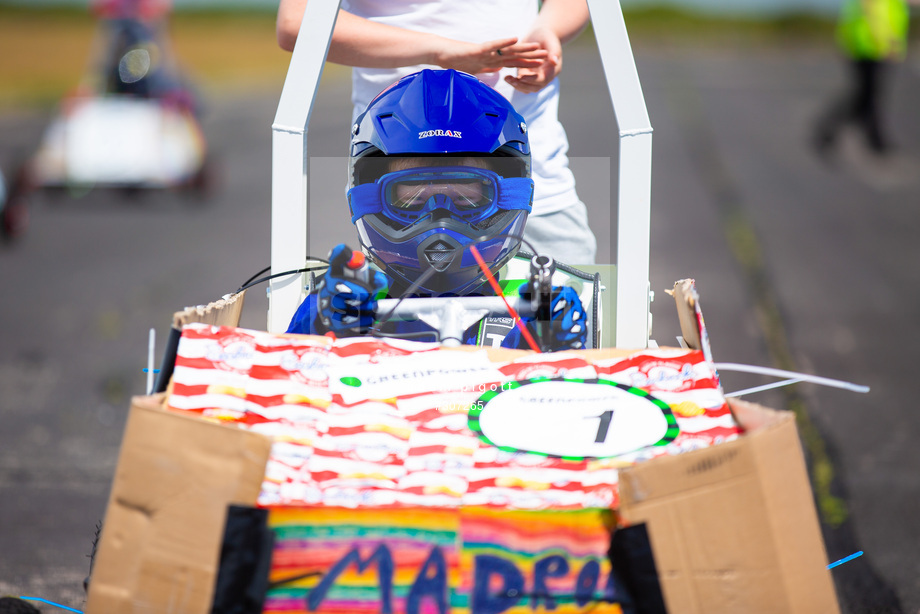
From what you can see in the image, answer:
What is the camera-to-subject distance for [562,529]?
1352 millimetres

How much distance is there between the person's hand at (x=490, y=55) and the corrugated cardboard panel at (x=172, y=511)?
4.43 feet

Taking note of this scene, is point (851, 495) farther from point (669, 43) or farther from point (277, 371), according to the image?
point (669, 43)

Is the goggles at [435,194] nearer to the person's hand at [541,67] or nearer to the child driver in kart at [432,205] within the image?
the child driver in kart at [432,205]

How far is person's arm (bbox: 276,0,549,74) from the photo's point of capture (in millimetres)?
2258

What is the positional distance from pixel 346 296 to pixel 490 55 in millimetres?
782

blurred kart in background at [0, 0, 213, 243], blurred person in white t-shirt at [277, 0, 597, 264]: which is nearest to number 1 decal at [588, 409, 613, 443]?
blurred person in white t-shirt at [277, 0, 597, 264]

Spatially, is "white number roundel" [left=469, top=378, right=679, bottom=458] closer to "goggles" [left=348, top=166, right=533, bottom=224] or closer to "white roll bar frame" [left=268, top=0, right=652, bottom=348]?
"white roll bar frame" [left=268, top=0, right=652, bottom=348]

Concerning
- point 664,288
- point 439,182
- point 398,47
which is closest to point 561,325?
point 439,182

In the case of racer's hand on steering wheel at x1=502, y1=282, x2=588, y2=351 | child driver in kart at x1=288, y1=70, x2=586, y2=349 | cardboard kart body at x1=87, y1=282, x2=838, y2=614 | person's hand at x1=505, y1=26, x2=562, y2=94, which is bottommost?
cardboard kart body at x1=87, y1=282, x2=838, y2=614

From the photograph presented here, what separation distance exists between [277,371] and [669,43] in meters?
47.4

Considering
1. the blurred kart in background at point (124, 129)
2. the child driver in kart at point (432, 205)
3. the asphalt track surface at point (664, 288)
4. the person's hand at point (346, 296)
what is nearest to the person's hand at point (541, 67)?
the child driver in kart at point (432, 205)

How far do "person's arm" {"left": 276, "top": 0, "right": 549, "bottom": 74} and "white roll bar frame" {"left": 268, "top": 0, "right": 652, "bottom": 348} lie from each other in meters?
0.13

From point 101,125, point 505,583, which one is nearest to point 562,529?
point 505,583

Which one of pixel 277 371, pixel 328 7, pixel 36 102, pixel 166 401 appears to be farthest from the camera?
pixel 36 102
